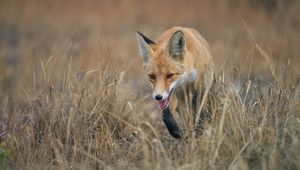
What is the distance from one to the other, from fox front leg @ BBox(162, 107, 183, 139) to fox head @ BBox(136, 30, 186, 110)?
0.10 metres

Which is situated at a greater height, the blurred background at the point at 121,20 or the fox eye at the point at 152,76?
the fox eye at the point at 152,76

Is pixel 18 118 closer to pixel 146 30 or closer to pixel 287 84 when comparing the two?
pixel 287 84

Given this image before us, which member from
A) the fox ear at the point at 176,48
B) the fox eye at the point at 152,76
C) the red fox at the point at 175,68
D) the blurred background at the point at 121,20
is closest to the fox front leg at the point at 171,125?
the red fox at the point at 175,68

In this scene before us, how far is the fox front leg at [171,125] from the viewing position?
21.5ft

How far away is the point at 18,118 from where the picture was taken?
6691mm

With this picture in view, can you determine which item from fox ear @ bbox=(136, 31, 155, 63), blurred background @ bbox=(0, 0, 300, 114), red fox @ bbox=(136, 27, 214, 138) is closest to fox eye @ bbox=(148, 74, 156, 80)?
red fox @ bbox=(136, 27, 214, 138)

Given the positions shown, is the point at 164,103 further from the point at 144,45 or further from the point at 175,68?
the point at 144,45

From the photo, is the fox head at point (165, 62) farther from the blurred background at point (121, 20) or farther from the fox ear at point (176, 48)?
the blurred background at point (121, 20)

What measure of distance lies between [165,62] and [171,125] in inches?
27.7

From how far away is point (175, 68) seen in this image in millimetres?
6734

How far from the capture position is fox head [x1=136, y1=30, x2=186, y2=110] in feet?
21.6

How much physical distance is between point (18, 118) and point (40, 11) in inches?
435

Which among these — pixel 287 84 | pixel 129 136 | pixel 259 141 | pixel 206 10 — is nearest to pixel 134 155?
pixel 129 136

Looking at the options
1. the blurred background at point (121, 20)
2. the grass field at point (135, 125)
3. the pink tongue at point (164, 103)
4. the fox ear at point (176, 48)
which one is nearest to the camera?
the grass field at point (135, 125)
